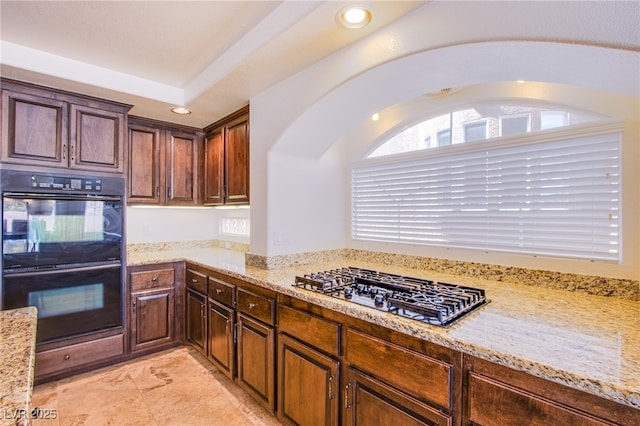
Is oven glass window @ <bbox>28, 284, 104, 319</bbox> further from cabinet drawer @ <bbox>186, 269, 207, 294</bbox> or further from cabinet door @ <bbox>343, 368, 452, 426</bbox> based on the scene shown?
cabinet door @ <bbox>343, 368, 452, 426</bbox>

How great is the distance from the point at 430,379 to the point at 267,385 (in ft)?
4.03

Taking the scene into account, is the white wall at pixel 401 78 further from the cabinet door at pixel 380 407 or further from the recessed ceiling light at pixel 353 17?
the cabinet door at pixel 380 407

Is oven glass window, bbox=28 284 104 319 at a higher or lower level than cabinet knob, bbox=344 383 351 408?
higher

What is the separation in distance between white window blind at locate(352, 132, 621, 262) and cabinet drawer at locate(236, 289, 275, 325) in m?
1.19

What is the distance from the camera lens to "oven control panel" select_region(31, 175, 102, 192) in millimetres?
2406

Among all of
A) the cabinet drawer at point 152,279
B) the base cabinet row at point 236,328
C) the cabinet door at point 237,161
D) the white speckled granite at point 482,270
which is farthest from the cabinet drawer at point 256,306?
the cabinet drawer at point 152,279

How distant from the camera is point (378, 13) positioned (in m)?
1.52

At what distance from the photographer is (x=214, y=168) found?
10.9 ft

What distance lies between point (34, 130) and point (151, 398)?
7.41 ft

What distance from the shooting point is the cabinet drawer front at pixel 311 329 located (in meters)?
1.62

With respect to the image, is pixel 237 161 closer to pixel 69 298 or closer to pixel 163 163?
pixel 163 163

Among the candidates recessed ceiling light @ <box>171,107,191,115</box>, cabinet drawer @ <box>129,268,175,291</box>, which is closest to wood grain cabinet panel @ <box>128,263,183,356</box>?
cabinet drawer @ <box>129,268,175,291</box>

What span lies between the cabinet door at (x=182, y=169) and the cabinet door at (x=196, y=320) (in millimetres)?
1034

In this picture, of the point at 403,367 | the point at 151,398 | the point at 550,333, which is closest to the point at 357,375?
the point at 403,367
